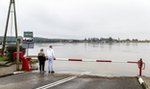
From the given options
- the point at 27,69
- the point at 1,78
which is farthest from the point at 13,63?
the point at 1,78

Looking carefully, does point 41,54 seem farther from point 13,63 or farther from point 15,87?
point 15,87

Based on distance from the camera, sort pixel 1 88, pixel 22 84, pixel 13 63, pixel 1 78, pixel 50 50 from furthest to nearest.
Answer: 1. pixel 13 63
2. pixel 50 50
3. pixel 1 78
4. pixel 22 84
5. pixel 1 88

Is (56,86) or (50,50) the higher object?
(50,50)

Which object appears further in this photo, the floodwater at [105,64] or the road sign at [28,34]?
the floodwater at [105,64]

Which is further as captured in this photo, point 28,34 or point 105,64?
point 105,64

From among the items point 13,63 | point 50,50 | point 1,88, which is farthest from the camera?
point 13,63

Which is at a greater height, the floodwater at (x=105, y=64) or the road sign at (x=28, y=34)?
the road sign at (x=28, y=34)

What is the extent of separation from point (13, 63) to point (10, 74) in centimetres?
576

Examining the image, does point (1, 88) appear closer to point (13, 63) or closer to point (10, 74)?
point (10, 74)

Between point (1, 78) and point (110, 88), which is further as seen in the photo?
point (1, 78)

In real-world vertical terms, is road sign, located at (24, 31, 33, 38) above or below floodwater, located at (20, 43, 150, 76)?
above

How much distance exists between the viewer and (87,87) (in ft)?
42.1

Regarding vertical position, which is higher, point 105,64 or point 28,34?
point 28,34

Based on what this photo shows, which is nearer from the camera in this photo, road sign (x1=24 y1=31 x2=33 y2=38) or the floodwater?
road sign (x1=24 y1=31 x2=33 y2=38)
